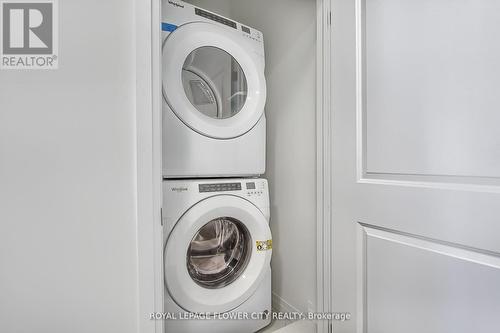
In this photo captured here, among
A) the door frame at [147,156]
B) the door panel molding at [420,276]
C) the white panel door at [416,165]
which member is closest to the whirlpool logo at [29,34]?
the door frame at [147,156]

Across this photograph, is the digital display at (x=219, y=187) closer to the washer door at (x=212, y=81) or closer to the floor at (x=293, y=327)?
the washer door at (x=212, y=81)

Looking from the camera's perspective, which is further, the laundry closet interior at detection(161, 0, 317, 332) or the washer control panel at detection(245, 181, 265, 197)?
the washer control panel at detection(245, 181, 265, 197)

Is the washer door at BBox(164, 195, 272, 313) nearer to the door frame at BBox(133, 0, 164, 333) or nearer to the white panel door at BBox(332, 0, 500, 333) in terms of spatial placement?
the door frame at BBox(133, 0, 164, 333)

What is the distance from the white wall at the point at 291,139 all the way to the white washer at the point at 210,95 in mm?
220

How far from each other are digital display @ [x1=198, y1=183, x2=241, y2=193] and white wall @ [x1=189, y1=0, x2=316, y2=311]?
1.33ft

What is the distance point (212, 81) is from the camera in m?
1.36

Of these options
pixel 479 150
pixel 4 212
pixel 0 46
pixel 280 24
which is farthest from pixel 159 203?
pixel 280 24

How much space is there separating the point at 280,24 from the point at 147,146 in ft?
3.98

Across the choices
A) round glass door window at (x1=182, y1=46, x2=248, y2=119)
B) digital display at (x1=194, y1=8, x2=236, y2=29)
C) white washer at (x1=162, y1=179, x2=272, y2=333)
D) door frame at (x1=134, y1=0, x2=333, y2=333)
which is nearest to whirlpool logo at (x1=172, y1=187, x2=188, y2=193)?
white washer at (x1=162, y1=179, x2=272, y2=333)

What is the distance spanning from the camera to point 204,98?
135 cm

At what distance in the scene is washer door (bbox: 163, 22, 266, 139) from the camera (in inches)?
45.8

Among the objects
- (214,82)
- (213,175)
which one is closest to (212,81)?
(214,82)

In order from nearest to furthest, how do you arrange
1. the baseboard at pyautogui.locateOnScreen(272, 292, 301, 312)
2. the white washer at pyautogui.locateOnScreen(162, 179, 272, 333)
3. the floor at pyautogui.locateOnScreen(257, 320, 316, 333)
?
the white washer at pyautogui.locateOnScreen(162, 179, 272, 333) < the floor at pyautogui.locateOnScreen(257, 320, 316, 333) < the baseboard at pyautogui.locateOnScreen(272, 292, 301, 312)

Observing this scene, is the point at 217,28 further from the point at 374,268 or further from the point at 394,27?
the point at 374,268
